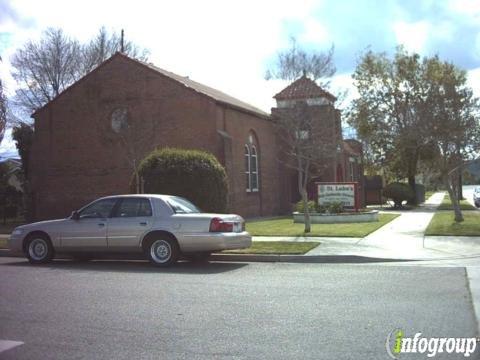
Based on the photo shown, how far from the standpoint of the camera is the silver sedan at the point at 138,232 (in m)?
12.4

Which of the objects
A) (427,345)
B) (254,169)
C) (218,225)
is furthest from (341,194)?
(427,345)

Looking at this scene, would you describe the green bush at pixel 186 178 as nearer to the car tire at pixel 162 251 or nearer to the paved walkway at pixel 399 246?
the paved walkway at pixel 399 246

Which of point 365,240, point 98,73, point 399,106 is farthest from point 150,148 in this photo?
point 365,240

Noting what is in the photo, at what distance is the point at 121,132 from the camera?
90.3ft

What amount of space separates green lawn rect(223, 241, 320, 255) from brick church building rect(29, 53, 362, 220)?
38.6ft

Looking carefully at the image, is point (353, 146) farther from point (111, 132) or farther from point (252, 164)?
point (111, 132)

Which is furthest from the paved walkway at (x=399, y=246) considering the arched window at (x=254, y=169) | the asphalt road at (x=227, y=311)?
the arched window at (x=254, y=169)

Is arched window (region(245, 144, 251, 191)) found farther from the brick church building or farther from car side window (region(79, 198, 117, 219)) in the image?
car side window (region(79, 198, 117, 219))

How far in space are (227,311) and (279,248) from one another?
687 centimetres

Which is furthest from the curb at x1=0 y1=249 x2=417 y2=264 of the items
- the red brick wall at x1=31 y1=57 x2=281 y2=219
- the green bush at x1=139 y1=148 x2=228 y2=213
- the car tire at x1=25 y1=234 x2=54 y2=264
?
the red brick wall at x1=31 y1=57 x2=281 y2=219

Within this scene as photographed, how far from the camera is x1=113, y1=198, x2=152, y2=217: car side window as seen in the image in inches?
507

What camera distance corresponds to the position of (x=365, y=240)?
16812 millimetres

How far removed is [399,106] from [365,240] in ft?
26.4

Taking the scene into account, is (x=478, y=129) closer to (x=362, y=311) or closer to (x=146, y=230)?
(x=146, y=230)
